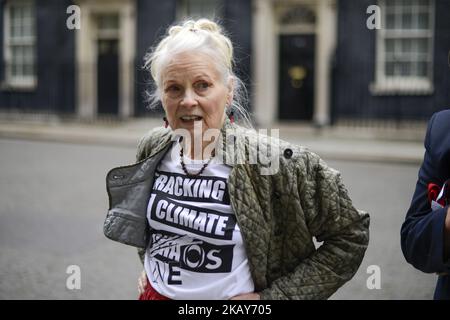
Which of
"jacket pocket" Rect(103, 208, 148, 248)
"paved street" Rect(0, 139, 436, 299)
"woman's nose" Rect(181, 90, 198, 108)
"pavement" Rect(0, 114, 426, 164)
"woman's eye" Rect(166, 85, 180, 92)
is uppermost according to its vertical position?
"woman's eye" Rect(166, 85, 180, 92)

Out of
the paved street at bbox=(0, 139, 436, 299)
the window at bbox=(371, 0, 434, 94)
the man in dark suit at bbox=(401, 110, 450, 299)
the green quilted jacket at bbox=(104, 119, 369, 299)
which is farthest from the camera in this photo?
the window at bbox=(371, 0, 434, 94)

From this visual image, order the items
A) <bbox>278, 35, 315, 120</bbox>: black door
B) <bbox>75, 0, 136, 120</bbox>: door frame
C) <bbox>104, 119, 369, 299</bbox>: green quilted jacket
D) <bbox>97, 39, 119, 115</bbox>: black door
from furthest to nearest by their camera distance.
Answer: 1. <bbox>97, 39, 119, 115</bbox>: black door
2. <bbox>75, 0, 136, 120</bbox>: door frame
3. <bbox>278, 35, 315, 120</bbox>: black door
4. <bbox>104, 119, 369, 299</bbox>: green quilted jacket

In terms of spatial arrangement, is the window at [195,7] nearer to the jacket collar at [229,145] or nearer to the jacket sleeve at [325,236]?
the jacket collar at [229,145]

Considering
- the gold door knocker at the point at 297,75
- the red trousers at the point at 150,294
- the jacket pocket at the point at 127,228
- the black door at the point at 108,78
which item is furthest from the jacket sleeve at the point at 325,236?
the black door at the point at 108,78

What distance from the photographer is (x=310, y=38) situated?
16.4 m

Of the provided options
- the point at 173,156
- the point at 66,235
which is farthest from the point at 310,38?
the point at 173,156

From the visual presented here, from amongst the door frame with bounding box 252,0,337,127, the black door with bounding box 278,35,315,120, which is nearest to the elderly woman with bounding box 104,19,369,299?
the door frame with bounding box 252,0,337,127

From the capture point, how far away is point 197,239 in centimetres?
192

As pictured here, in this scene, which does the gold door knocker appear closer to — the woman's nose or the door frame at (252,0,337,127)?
the door frame at (252,0,337,127)

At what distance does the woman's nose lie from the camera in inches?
74.1

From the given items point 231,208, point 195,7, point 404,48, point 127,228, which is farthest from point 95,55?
point 231,208

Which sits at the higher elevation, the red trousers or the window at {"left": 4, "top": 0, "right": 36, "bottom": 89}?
the window at {"left": 4, "top": 0, "right": 36, "bottom": 89}

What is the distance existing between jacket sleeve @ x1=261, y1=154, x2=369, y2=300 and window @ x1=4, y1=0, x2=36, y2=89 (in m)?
19.1

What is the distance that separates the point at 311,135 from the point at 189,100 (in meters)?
13.1
